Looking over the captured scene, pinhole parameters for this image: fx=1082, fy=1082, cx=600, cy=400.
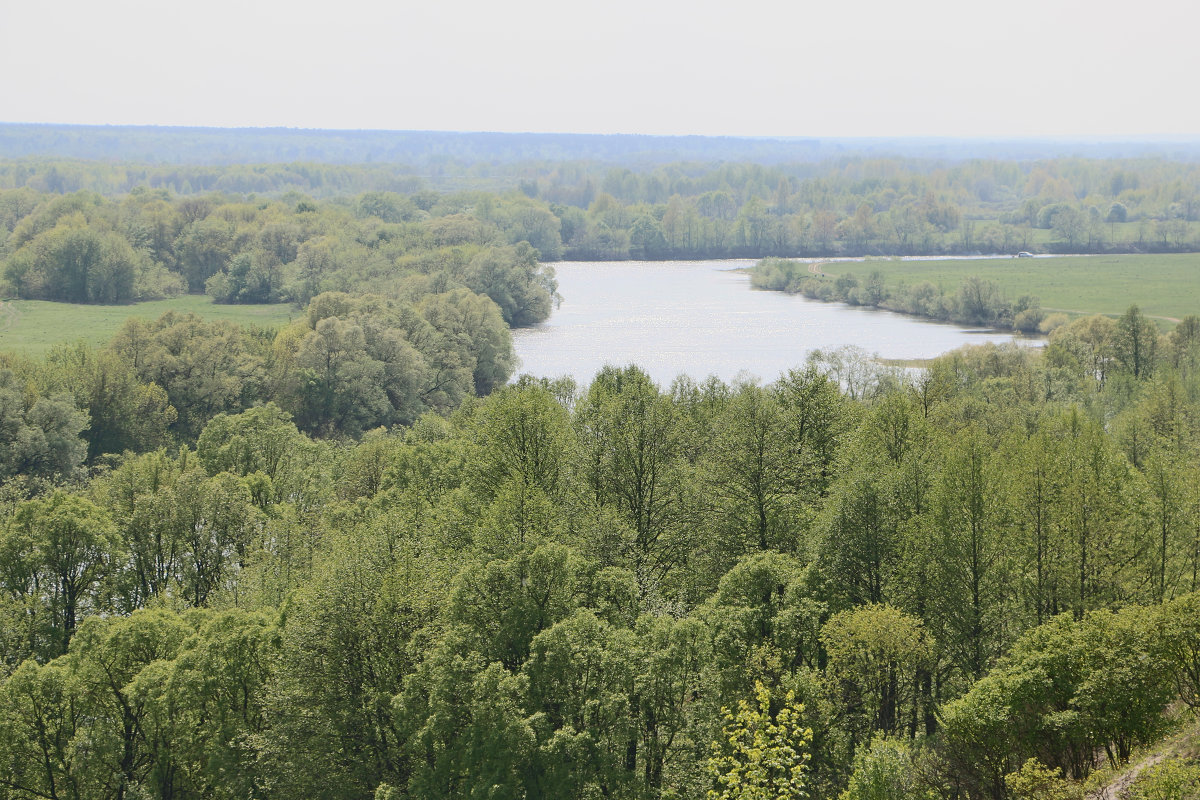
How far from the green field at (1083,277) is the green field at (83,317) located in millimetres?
85140

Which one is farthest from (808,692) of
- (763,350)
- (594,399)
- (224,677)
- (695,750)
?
(763,350)

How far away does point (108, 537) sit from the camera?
3922 centimetres

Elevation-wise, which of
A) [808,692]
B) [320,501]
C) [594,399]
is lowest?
[320,501]

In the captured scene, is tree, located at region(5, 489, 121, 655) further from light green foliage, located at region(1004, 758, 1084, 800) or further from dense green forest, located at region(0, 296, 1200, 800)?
light green foliage, located at region(1004, 758, 1084, 800)

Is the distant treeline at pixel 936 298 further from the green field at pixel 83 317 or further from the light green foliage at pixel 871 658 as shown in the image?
the light green foliage at pixel 871 658

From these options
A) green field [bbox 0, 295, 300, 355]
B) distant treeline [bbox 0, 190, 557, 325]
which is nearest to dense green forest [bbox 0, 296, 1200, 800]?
green field [bbox 0, 295, 300, 355]

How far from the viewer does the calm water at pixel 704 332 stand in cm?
10244

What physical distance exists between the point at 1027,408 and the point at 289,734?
44021 mm

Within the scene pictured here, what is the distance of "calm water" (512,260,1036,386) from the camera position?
102438 mm

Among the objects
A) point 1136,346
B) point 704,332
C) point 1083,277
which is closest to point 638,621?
point 1136,346

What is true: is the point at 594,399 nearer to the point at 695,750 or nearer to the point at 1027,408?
the point at 695,750

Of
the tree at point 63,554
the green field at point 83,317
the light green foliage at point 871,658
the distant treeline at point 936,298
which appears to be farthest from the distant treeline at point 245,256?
the light green foliage at point 871,658

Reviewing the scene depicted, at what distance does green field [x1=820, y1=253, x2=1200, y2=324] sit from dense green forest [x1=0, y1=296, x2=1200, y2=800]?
101340mm

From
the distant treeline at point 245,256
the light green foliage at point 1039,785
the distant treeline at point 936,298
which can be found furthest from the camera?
the distant treeline at point 936,298
